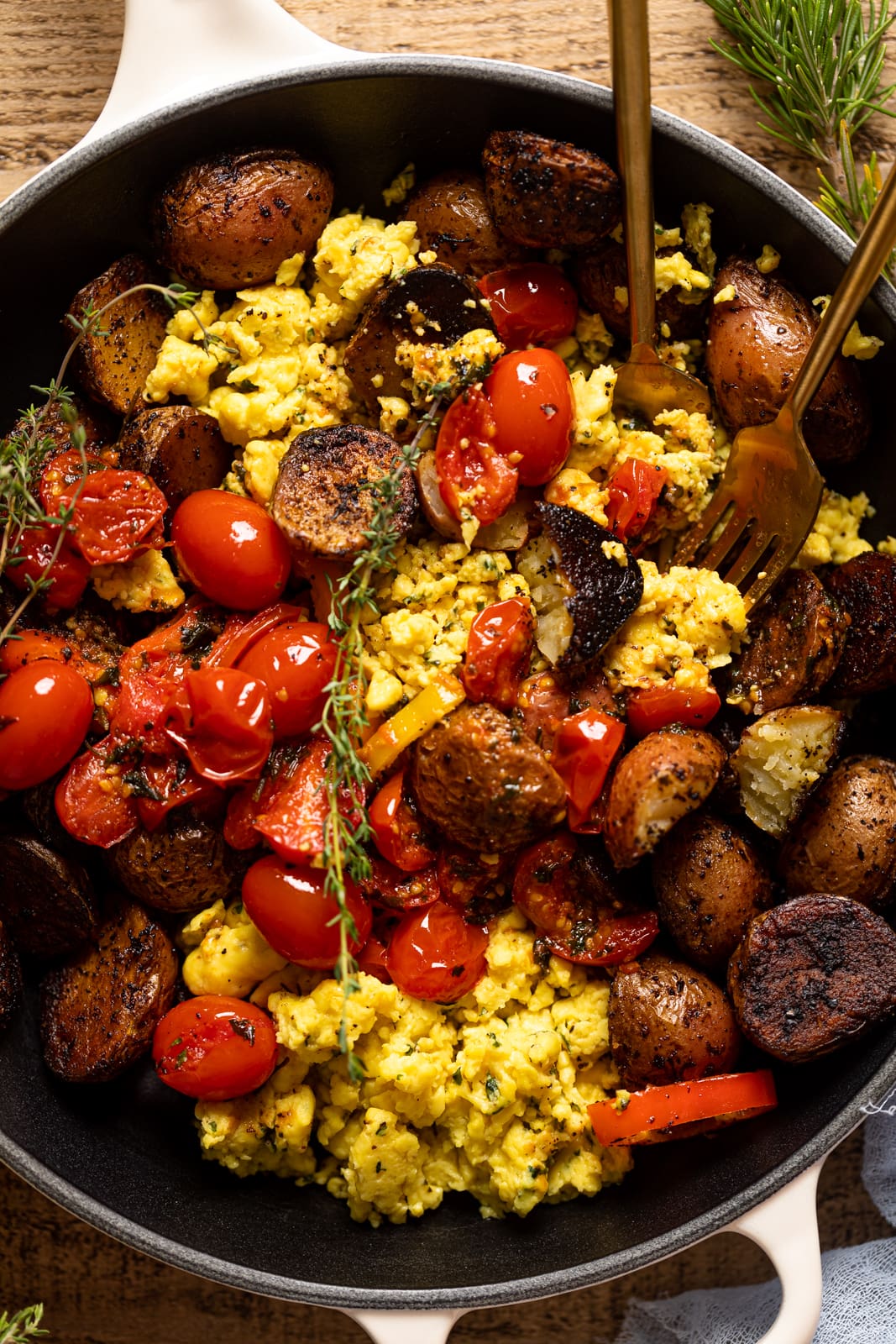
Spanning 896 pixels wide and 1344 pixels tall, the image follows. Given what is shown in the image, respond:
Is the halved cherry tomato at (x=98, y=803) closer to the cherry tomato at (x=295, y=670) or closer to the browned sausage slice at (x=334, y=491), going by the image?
the cherry tomato at (x=295, y=670)

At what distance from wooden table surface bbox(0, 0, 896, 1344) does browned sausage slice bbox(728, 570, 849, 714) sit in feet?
3.85

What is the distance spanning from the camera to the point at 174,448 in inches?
104

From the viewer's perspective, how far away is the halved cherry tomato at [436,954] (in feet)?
8.41

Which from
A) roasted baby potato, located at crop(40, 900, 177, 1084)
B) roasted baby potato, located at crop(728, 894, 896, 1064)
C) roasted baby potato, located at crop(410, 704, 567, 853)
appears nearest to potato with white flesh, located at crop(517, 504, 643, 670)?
roasted baby potato, located at crop(410, 704, 567, 853)

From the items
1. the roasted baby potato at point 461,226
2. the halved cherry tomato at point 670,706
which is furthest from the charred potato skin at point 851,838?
the roasted baby potato at point 461,226

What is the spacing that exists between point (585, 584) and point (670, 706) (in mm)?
374

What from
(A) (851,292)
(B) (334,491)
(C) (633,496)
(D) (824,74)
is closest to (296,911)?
(B) (334,491)

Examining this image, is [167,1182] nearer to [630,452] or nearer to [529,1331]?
[529,1331]

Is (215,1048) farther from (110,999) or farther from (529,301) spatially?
(529,301)

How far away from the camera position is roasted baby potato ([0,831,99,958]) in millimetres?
2564

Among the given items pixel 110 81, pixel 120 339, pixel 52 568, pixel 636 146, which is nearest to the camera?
pixel 636 146

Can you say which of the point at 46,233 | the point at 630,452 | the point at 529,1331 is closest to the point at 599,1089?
the point at 529,1331

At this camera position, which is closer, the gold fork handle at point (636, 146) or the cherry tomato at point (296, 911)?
the gold fork handle at point (636, 146)

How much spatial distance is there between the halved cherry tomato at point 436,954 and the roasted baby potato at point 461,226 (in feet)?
5.34
